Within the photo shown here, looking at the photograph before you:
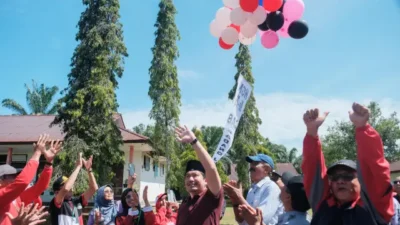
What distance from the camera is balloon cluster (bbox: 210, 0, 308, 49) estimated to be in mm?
4887

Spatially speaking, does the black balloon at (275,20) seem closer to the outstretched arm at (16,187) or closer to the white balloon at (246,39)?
the white balloon at (246,39)

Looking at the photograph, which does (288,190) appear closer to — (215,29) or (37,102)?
(215,29)

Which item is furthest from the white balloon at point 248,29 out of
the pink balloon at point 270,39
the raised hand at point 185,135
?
the raised hand at point 185,135

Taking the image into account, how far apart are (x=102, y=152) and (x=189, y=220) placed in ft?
41.3

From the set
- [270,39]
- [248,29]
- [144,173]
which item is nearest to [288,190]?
[248,29]

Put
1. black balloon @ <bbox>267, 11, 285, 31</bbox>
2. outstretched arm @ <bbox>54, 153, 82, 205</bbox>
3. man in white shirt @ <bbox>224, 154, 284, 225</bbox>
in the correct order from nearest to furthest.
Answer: man in white shirt @ <bbox>224, 154, 284, 225</bbox>
outstretched arm @ <bbox>54, 153, 82, 205</bbox>
black balloon @ <bbox>267, 11, 285, 31</bbox>

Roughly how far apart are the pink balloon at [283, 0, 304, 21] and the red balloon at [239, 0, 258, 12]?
50cm

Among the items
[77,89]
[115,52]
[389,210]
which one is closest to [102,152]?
[77,89]

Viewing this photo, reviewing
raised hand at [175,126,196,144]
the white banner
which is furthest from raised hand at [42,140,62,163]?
the white banner

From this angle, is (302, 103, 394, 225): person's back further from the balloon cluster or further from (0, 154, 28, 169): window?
(0, 154, 28, 169): window

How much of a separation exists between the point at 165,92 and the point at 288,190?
54.2 feet

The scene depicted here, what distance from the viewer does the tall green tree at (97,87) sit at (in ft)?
47.3

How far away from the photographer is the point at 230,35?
214 inches

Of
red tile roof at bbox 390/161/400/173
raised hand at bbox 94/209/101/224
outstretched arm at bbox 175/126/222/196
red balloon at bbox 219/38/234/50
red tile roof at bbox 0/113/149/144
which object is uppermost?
red tile roof at bbox 0/113/149/144
